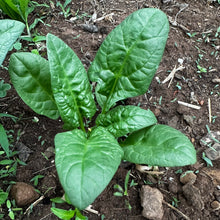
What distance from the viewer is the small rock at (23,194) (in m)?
1.64

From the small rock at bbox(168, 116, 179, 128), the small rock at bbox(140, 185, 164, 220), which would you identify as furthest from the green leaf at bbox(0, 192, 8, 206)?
the small rock at bbox(168, 116, 179, 128)

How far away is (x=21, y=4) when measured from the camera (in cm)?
215

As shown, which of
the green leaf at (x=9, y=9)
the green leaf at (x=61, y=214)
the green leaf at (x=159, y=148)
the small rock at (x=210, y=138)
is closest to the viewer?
the green leaf at (x=159, y=148)

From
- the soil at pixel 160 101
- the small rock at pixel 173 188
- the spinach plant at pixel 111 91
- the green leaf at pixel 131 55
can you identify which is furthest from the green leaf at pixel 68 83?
the small rock at pixel 173 188

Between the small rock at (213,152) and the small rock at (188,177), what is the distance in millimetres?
203

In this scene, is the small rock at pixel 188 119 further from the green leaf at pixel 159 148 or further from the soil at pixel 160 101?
the green leaf at pixel 159 148

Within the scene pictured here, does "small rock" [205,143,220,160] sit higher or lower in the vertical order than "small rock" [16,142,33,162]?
lower

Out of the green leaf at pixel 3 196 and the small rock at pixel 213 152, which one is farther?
the small rock at pixel 213 152

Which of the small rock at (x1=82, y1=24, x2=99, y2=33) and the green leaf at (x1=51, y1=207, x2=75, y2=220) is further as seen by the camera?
the small rock at (x1=82, y1=24, x2=99, y2=33)

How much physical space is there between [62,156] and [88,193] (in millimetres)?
249

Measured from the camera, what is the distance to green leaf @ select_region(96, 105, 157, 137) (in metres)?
1.54

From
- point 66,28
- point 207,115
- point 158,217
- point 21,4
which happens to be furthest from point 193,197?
point 21,4

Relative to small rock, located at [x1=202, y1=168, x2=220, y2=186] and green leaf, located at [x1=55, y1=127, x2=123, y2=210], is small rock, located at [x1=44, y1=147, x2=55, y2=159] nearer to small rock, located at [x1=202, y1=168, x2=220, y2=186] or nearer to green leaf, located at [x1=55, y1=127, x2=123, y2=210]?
green leaf, located at [x1=55, y1=127, x2=123, y2=210]

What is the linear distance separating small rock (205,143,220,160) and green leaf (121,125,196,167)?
1.76 ft
